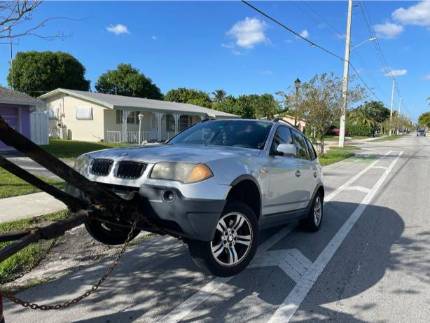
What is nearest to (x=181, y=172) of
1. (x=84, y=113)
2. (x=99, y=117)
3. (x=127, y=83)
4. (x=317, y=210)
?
(x=317, y=210)

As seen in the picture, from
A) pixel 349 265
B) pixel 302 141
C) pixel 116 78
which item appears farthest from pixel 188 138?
pixel 116 78

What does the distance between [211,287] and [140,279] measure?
0.79 meters

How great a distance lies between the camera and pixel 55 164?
130 inches

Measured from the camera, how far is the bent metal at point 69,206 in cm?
304

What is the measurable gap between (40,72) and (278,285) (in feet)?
169

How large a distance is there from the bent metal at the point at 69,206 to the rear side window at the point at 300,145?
10.2 feet

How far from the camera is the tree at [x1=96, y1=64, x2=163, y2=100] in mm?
60688

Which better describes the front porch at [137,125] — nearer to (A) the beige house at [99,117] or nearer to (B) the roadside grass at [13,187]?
(A) the beige house at [99,117]

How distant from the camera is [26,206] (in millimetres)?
8133

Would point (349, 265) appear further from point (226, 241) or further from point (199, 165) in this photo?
point (199, 165)

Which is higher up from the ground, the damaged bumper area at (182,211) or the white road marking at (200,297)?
the damaged bumper area at (182,211)

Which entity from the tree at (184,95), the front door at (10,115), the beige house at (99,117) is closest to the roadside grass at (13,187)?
the front door at (10,115)

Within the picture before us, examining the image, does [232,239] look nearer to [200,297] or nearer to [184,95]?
[200,297]

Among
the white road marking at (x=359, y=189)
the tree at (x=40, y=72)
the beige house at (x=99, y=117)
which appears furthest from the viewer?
the tree at (x=40, y=72)
